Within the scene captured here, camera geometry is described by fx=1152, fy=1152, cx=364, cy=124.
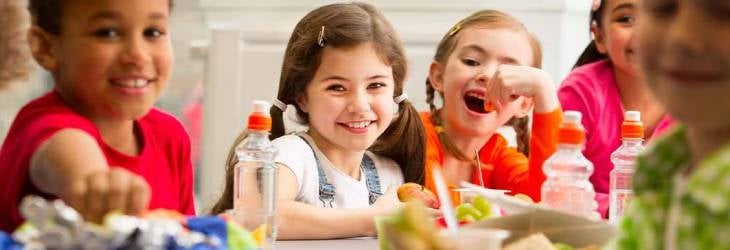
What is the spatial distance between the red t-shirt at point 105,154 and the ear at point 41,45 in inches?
1.6

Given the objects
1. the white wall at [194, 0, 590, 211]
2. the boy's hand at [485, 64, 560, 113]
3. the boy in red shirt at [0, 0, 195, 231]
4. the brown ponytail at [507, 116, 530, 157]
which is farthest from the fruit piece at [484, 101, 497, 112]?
the white wall at [194, 0, 590, 211]

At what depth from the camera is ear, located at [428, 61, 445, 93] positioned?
7.49ft

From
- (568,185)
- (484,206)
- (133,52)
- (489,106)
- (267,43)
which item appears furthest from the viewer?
(267,43)

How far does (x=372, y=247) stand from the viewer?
171 cm

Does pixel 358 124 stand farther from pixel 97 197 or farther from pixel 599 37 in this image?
pixel 97 197

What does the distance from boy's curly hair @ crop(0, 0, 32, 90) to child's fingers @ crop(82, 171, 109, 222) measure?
30 cm

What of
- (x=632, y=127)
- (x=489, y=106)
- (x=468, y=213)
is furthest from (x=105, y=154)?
(x=489, y=106)

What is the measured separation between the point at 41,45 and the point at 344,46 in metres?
0.78

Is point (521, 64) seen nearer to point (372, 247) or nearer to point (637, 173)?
point (372, 247)

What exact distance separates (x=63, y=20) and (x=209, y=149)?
2066 mm

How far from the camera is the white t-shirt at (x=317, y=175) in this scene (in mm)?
1984

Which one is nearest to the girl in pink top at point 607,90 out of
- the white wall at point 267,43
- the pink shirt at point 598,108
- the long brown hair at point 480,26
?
the pink shirt at point 598,108

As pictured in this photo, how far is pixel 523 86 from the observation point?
6.72 feet

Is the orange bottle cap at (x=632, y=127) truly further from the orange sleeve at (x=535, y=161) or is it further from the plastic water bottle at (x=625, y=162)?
the orange sleeve at (x=535, y=161)
